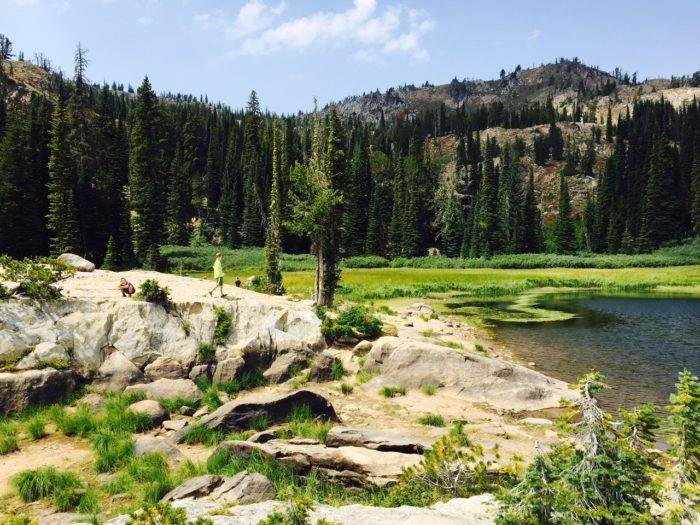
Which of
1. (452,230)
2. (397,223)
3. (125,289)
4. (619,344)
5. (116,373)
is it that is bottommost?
(619,344)

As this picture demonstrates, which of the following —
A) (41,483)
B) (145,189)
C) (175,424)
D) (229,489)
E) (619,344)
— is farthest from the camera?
(145,189)

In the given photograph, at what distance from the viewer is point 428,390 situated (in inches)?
730

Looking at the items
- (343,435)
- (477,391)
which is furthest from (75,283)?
(477,391)

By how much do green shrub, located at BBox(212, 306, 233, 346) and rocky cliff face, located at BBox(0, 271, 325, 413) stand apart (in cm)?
17

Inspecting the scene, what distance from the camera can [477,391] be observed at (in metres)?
18.7

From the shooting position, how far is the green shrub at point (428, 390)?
726 inches

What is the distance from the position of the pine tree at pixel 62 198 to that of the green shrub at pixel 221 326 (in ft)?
135

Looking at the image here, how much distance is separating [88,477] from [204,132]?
166m

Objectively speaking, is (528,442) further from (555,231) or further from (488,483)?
(555,231)

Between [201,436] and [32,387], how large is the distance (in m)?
6.48

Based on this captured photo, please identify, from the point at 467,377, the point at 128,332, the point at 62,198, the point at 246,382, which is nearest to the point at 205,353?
the point at 246,382

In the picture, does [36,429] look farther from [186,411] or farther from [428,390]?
[428,390]

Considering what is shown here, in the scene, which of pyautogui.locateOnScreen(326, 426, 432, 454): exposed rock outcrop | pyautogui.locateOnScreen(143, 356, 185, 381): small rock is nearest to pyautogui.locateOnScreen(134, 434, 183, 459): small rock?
pyautogui.locateOnScreen(326, 426, 432, 454): exposed rock outcrop

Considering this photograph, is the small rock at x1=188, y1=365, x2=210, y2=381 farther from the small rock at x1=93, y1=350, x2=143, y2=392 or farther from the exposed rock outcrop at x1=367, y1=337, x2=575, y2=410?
the exposed rock outcrop at x1=367, y1=337, x2=575, y2=410
